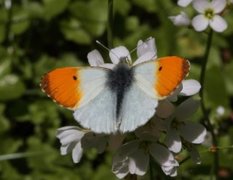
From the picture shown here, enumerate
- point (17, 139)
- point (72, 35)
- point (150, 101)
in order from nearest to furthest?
point (150, 101) → point (17, 139) → point (72, 35)

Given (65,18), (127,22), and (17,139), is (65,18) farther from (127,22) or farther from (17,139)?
(17,139)

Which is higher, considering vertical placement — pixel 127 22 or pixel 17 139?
pixel 127 22

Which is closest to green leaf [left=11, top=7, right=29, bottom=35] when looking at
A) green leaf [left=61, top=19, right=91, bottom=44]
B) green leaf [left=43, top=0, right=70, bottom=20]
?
green leaf [left=43, top=0, right=70, bottom=20]

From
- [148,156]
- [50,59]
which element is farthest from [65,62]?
[148,156]

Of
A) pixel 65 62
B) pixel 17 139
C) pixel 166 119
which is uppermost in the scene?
pixel 166 119

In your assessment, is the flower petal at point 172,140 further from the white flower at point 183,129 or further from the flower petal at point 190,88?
the flower petal at point 190,88

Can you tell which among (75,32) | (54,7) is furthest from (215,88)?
(54,7)

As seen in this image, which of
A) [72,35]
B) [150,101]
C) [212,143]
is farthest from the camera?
[72,35]

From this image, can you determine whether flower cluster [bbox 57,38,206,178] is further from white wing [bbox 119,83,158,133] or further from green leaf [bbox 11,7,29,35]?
green leaf [bbox 11,7,29,35]
